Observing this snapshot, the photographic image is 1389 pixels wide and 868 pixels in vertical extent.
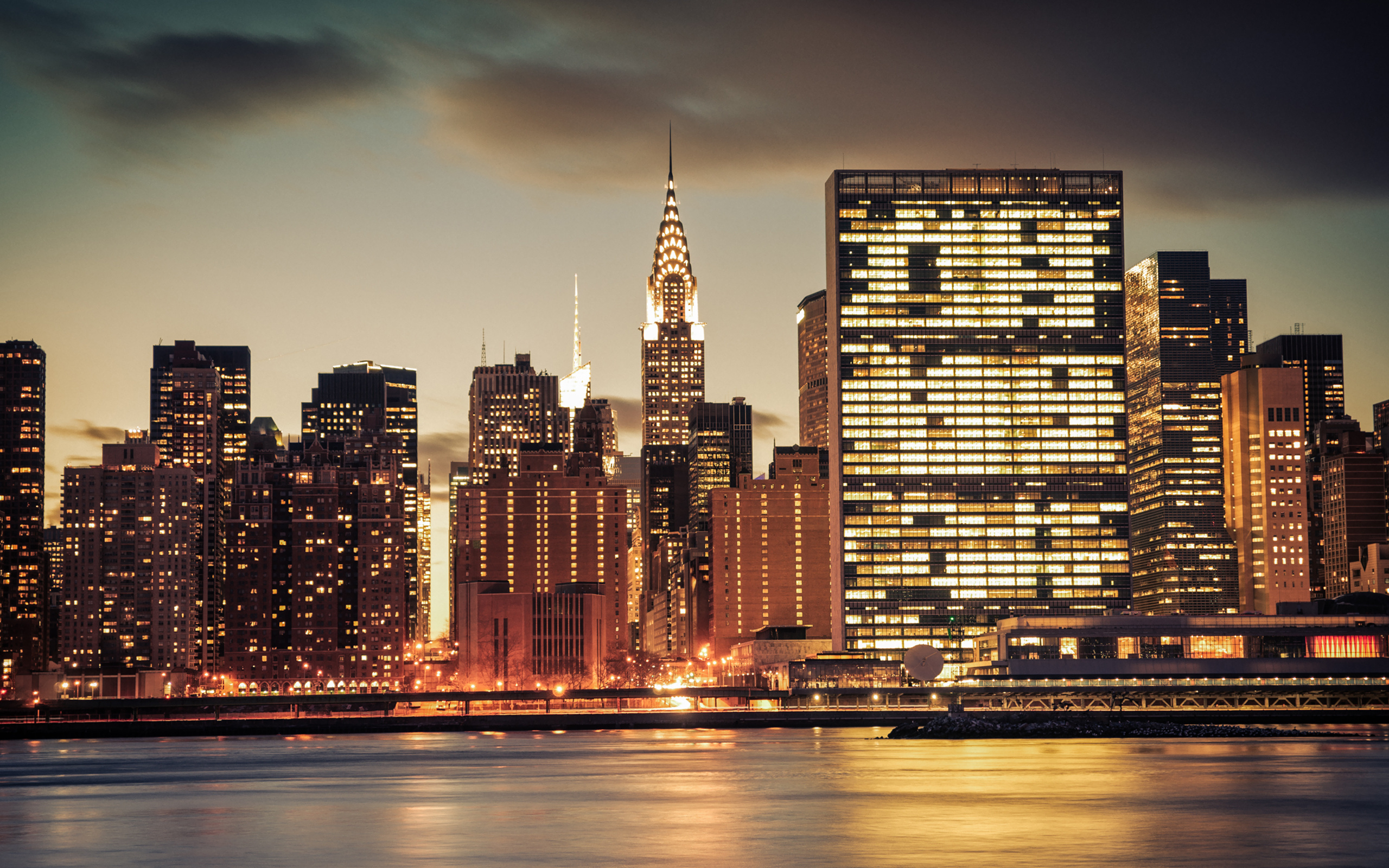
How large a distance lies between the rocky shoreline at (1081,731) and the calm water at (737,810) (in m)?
23.2

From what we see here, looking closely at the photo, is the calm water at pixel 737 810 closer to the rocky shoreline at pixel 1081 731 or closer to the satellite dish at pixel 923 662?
the rocky shoreline at pixel 1081 731

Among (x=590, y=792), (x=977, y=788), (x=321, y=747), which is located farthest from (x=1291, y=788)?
(x=321, y=747)

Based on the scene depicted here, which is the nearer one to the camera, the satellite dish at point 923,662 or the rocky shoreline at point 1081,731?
the rocky shoreline at point 1081,731

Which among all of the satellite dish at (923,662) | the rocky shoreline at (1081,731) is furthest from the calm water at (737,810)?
the satellite dish at (923,662)

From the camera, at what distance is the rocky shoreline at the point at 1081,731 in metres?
163

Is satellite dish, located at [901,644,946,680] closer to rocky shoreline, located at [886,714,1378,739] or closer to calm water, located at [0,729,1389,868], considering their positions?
rocky shoreline, located at [886,714,1378,739]

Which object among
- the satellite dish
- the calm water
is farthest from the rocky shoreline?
the calm water

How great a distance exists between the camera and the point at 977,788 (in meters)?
88.5

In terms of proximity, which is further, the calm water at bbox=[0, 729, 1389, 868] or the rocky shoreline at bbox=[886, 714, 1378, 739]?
the rocky shoreline at bbox=[886, 714, 1378, 739]

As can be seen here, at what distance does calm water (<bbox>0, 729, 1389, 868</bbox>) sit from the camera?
59375 millimetres

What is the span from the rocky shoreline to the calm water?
23174 millimetres

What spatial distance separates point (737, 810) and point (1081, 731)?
308 feet

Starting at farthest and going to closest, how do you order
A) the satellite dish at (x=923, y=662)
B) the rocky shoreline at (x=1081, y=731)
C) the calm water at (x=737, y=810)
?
the satellite dish at (x=923, y=662)
the rocky shoreline at (x=1081, y=731)
the calm water at (x=737, y=810)

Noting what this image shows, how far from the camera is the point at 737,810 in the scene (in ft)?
256
